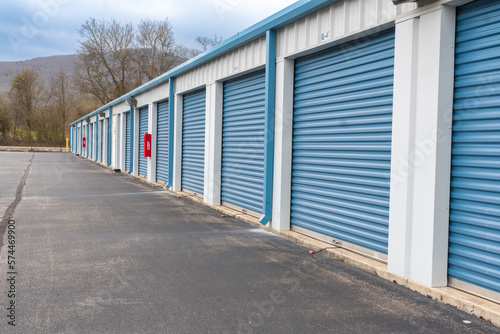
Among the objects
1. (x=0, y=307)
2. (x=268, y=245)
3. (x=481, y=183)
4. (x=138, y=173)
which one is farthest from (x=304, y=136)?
(x=138, y=173)

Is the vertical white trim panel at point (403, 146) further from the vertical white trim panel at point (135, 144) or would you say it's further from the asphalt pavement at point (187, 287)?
the vertical white trim panel at point (135, 144)

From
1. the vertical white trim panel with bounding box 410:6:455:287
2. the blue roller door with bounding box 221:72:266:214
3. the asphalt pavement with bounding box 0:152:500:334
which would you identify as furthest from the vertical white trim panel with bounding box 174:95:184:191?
the vertical white trim panel with bounding box 410:6:455:287

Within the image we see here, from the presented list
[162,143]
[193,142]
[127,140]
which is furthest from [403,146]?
[127,140]

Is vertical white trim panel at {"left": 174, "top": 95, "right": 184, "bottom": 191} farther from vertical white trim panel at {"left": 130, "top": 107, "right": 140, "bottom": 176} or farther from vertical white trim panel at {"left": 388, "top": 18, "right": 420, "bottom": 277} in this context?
vertical white trim panel at {"left": 388, "top": 18, "right": 420, "bottom": 277}

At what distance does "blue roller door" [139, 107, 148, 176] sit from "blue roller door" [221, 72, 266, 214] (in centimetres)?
914

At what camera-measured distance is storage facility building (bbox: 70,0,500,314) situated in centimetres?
448

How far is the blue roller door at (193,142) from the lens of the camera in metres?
12.6

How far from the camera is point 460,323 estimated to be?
386 cm

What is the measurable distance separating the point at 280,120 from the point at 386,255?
3328mm

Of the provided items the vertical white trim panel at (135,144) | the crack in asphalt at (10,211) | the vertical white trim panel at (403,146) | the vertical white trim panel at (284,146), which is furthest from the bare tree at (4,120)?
the vertical white trim panel at (403,146)

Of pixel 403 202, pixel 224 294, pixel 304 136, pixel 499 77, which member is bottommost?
pixel 224 294

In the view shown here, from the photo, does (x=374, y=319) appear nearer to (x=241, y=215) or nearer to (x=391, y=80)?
(x=391, y=80)

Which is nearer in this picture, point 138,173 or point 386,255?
point 386,255

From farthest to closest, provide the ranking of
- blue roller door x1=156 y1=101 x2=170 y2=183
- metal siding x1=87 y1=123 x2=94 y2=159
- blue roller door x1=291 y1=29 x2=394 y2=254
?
metal siding x1=87 y1=123 x2=94 y2=159, blue roller door x1=156 y1=101 x2=170 y2=183, blue roller door x1=291 y1=29 x2=394 y2=254
